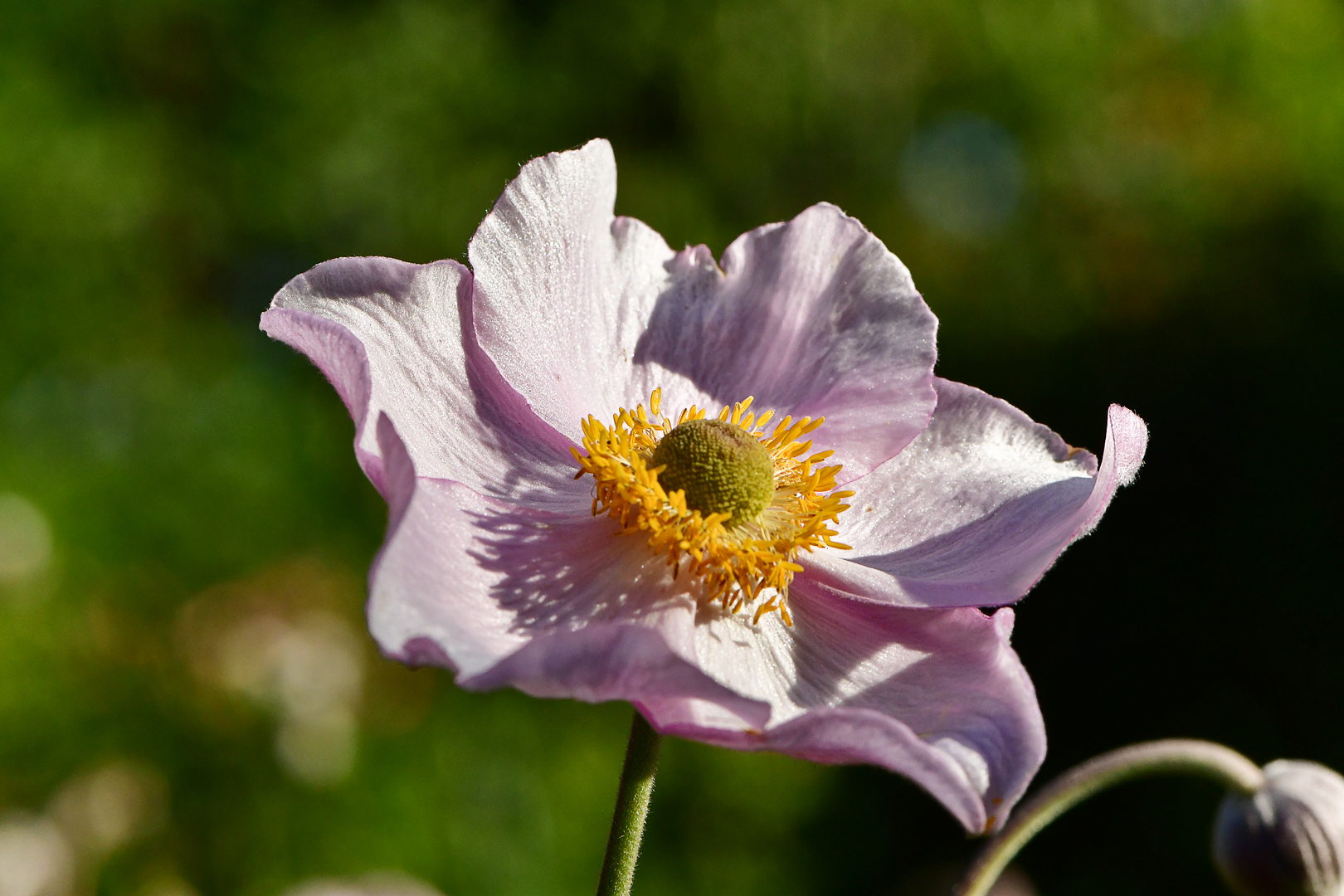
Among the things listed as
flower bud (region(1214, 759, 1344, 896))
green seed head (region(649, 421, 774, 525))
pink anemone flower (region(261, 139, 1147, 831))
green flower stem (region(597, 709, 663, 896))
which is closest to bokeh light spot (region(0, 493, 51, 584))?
pink anemone flower (region(261, 139, 1147, 831))

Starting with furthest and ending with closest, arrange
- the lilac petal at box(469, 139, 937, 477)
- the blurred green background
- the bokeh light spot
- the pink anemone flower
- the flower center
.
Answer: the bokeh light spot → the blurred green background → the lilac petal at box(469, 139, 937, 477) → the flower center → the pink anemone flower

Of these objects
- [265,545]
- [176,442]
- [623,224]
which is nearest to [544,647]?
[623,224]

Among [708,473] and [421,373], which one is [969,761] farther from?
[421,373]

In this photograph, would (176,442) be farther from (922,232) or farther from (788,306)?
(788,306)

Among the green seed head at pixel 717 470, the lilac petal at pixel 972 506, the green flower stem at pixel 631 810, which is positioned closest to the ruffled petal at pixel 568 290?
the green seed head at pixel 717 470

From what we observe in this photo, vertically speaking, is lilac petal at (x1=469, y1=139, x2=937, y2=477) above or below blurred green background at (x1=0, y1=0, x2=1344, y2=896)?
above

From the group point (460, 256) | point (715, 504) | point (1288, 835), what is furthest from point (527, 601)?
point (460, 256)

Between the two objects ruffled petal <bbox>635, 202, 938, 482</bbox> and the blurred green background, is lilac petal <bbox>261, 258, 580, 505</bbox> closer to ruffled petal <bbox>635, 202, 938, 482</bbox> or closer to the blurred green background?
ruffled petal <bbox>635, 202, 938, 482</bbox>
